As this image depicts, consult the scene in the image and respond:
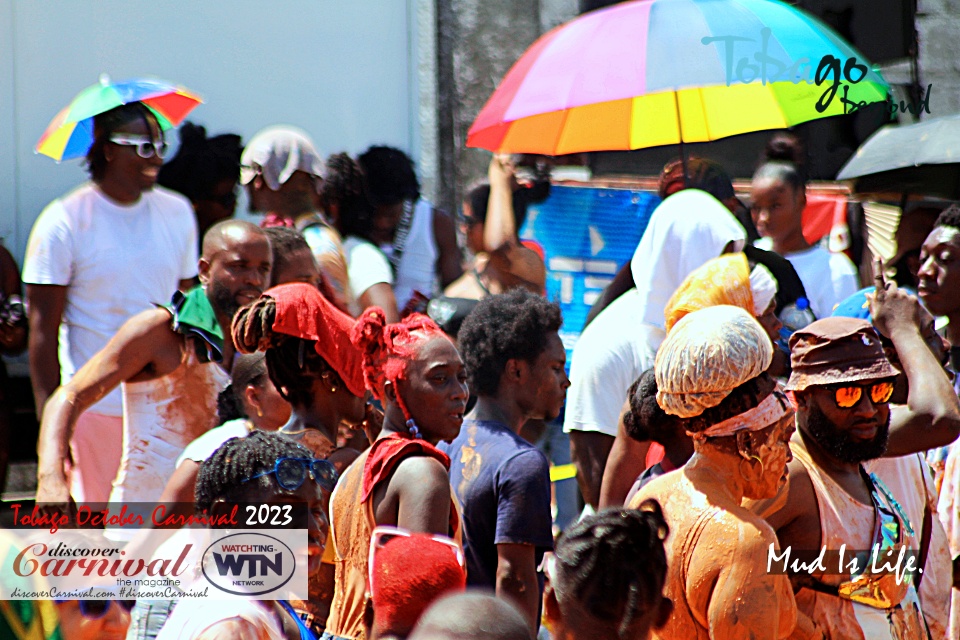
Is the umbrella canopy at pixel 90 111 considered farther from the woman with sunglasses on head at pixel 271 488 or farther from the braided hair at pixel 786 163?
the braided hair at pixel 786 163

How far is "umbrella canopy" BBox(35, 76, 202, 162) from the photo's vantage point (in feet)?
18.9

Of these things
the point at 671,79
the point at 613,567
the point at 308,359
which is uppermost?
the point at 671,79

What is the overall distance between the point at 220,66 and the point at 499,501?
4.51m

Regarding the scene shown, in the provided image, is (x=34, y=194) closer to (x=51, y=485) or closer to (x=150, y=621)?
(x=51, y=485)

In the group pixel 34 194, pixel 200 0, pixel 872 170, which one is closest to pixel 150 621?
pixel 34 194

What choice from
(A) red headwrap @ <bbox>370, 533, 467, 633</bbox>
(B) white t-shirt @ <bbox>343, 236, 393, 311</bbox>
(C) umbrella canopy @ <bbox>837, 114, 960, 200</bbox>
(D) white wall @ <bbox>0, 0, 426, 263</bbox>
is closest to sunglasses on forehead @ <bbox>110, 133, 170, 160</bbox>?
(B) white t-shirt @ <bbox>343, 236, 393, 311</bbox>

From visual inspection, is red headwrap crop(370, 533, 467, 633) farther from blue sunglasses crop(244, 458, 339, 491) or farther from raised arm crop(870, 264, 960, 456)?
raised arm crop(870, 264, 960, 456)

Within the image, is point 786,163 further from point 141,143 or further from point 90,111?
point 90,111

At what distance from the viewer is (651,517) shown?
2777mm

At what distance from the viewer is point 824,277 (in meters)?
6.29


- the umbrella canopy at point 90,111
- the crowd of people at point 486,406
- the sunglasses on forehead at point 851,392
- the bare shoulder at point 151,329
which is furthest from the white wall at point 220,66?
the sunglasses on forehead at point 851,392

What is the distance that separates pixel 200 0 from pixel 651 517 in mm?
5720

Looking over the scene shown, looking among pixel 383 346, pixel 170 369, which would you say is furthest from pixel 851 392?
pixel 170 369

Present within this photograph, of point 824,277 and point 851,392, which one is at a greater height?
point 824,277
